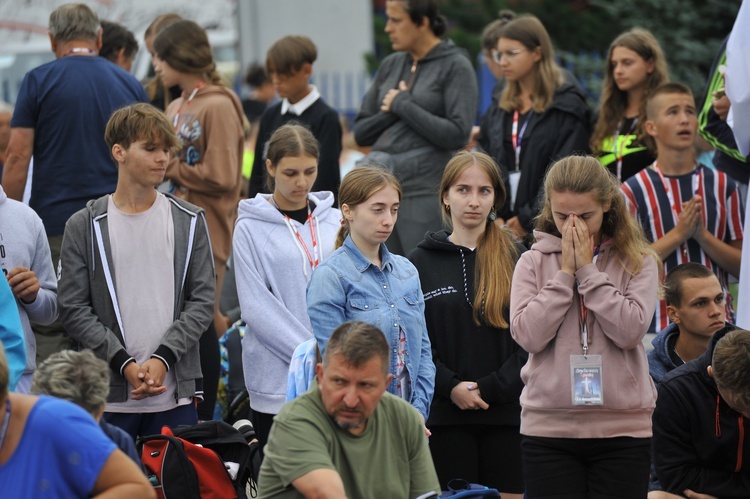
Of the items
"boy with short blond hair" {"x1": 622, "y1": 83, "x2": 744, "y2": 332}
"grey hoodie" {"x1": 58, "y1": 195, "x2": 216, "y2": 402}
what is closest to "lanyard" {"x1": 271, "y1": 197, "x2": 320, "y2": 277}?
"grey hoodie" {"x1": 58, "y1": 195, "x2": 216, "y2": 402}

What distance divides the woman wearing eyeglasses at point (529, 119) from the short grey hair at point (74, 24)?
8.33 feet

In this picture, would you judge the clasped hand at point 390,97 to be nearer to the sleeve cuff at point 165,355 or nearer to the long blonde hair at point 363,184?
the long blonde hair at point 363,184

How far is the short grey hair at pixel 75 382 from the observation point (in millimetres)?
4004

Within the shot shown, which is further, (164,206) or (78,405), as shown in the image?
(164,206)

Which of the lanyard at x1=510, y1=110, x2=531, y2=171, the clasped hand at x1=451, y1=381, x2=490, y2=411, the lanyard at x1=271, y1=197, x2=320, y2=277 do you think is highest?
the lanyard at x1=510, y1=110, x2=531, y2=171

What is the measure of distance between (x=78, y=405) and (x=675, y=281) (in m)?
3.24

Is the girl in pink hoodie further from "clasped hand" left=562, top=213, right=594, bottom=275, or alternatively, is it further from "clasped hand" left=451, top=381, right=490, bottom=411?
"clasped hand" left=451, top=381, right=490, bottom=411

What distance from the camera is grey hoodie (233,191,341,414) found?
5867 mm

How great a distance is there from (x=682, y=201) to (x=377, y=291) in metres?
2.45

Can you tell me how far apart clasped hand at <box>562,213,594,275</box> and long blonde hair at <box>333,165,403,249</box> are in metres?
1.00

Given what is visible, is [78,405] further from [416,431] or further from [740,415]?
[740,415]

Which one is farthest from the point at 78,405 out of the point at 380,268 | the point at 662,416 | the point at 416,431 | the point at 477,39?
the point at 477,39

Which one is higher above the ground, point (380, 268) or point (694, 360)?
point (380, 268)

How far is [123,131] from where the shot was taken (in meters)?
5.76
